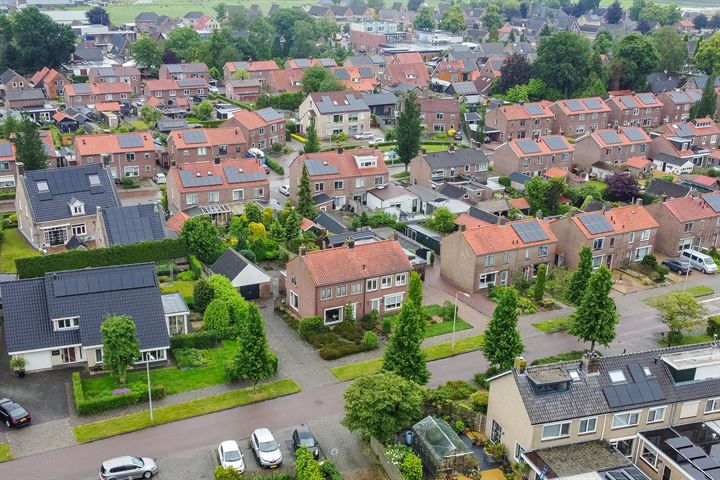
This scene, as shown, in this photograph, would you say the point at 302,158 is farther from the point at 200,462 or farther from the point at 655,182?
the point at 200,462

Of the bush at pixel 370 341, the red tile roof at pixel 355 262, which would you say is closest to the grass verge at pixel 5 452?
the red tile roof at pixel 355 262

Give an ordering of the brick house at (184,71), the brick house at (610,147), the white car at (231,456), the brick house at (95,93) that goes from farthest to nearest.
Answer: the brick house at (184,71)
the brick house at (95,93)
the brick house at (610,147)
the white car at (231,456)

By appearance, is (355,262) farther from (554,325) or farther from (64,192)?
(64,192)

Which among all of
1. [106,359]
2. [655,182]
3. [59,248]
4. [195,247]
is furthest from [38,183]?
[655,182]

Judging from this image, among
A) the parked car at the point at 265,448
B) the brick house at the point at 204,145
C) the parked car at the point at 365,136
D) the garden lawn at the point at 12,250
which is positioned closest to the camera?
the parked car at the point at 265,448

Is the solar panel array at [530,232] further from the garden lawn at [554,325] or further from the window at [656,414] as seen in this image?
the window at [656,414]

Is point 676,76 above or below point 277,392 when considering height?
above

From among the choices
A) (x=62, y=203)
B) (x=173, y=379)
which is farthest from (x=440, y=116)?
(x=173, y=379)
